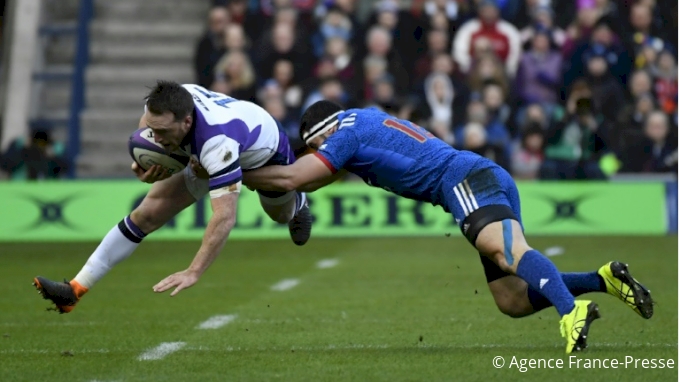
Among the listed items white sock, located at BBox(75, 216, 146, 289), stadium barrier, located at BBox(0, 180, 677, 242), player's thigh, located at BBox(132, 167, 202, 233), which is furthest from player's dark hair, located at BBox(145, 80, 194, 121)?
stadium barrier, located at BBox(0, 180, 677, 242)

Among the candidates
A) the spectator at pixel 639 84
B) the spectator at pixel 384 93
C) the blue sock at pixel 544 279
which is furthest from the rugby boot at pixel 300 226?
the spectator at pixel 639 84

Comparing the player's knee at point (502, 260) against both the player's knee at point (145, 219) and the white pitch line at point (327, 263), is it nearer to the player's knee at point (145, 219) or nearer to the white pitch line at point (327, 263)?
the player's knee at point (145, 219)

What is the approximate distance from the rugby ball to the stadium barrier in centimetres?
932

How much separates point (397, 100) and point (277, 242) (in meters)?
3.12

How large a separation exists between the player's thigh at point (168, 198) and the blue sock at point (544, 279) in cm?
232

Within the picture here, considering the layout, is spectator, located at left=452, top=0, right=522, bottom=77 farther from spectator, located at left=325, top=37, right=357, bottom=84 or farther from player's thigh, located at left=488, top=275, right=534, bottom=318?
player's thigh, located at left=488, top=275, right=534, bottom=318

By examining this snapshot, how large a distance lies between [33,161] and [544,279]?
42.5 ft

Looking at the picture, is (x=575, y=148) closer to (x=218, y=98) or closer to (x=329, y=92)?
(x=329, y=92)

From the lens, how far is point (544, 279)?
771cm

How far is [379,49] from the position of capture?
2028 cm

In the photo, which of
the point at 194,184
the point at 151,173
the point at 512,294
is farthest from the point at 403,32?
the point at 512,294

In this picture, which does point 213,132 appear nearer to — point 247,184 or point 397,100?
point 247,184

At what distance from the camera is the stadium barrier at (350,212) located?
59.7 ft

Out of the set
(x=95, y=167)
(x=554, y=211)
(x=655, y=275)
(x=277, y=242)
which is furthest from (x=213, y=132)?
(x=95, y=167)
